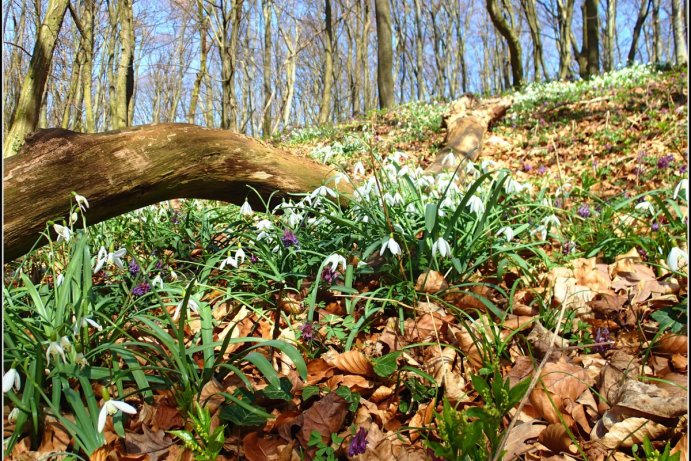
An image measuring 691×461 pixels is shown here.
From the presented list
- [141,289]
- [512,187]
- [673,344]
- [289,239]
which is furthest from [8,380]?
[512,187]

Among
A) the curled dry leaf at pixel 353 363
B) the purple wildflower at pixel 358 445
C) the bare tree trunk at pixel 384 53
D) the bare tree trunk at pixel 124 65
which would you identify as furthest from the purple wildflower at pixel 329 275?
the bare tree trunk at pixel 384 53

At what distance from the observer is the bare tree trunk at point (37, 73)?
6.26 m

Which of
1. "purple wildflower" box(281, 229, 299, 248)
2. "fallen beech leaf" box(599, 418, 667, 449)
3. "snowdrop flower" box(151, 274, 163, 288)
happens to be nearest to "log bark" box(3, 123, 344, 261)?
"snowdrop flower" box(151, 274, 163, 288)

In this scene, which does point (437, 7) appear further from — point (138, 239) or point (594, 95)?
point (138, 239)

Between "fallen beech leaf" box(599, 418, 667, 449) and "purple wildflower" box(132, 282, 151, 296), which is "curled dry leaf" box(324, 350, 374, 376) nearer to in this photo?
"fallen beech leaf" box(599, 418, 667, 449)

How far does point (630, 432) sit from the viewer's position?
1.40 m

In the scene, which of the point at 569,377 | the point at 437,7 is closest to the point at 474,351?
the point at 569,377

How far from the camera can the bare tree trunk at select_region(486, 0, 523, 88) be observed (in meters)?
9.13

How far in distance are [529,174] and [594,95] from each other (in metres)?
3.49

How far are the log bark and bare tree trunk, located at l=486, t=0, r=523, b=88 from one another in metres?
7.06

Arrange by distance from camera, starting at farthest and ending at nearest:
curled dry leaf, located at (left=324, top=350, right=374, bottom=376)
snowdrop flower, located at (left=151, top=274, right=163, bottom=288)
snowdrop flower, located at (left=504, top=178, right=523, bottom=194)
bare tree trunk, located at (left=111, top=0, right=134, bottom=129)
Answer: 1. bare tree trunk, located at (left=111, top=0, right=134, bottom=129)
2. snowdrop flower, located at (left=504, top=178, right=523, bottom=194)
3. snowdrop flower, located at (left=151, top=274, right=163, bottom=288)
4. curled dry leaf, located at (left=324, top=350, right=374, bottom=376)

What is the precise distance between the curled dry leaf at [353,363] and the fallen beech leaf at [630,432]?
81cm

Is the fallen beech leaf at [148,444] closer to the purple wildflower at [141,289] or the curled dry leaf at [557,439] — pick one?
the purple wildflower at [141,289]

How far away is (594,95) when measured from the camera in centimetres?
795
